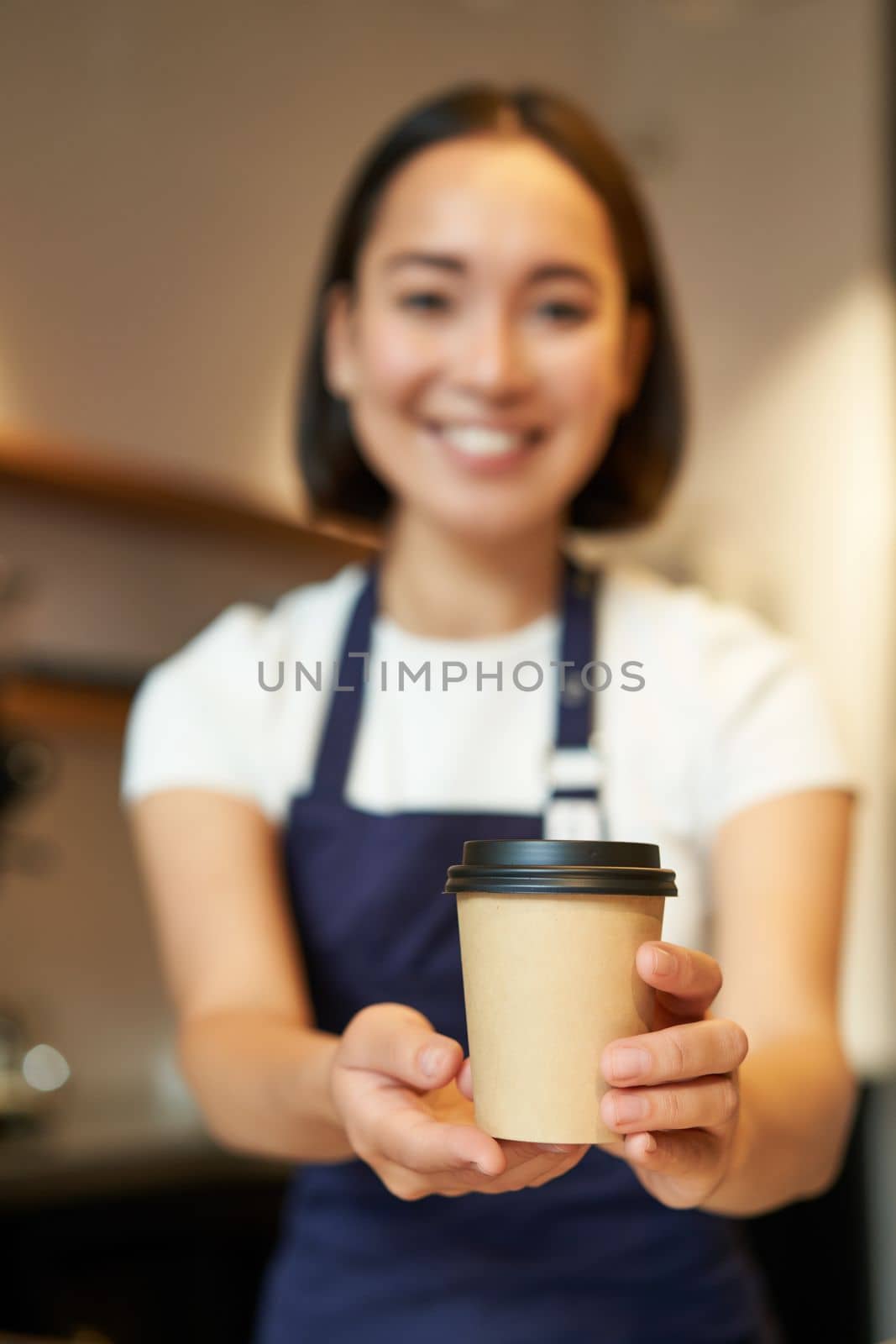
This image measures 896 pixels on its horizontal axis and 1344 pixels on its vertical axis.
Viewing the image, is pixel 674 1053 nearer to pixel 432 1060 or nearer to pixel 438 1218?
pixel 432 1060

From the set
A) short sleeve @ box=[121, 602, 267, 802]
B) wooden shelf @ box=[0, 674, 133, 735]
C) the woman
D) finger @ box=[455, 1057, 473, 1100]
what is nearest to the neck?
the woman

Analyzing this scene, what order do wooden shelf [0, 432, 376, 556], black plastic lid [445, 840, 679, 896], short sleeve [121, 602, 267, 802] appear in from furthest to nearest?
wooden shelf [0, 432, 376, 556] < short sleeve [121, 602, 267, 802] < black plastic lid [445, 840, 679, 896]

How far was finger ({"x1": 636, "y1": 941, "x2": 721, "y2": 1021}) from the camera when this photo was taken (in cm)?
32

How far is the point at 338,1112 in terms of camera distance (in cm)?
42

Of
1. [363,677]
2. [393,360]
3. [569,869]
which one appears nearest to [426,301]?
[393,360]

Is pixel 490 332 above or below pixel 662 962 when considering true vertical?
above

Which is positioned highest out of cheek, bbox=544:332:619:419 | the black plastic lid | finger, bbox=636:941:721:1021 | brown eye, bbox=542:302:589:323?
brown eye, bbox=542:302:589:323

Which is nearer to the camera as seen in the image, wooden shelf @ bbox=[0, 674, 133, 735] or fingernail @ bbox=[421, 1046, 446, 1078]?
fingernail @ bbox=[421, 1046, 446, 1078]

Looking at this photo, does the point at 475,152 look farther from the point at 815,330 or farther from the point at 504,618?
the point at 815,330

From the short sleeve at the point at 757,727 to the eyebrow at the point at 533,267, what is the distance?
0.16m

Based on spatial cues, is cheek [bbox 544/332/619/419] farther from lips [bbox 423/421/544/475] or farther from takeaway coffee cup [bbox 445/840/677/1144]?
takeaway coffee cup [bbox 445/840/677/1144]

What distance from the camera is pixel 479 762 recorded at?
1.86 feet

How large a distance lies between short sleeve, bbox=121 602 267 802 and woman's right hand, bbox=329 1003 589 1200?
0.79 feet

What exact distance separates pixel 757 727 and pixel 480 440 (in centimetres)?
16
